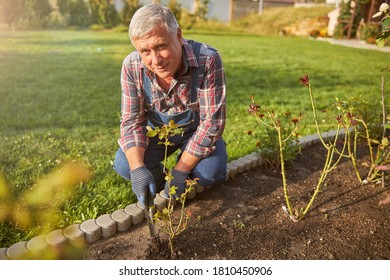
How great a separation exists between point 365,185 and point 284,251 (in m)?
0.95

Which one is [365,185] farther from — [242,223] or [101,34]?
[101,34]

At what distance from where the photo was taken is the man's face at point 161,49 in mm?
1654

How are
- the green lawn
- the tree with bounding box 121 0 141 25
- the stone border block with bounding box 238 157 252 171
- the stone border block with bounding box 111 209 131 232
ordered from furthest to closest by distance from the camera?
the tree with bounding box 121 0 141 25 < the stone border block with bounding box 238 157 252 171 < the green lawn < the stone border block with bounding box 111 209 131 232

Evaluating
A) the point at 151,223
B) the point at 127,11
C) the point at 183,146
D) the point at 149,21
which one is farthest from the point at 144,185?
the point at 127,11

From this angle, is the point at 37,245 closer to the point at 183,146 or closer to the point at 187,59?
the point at 183,146

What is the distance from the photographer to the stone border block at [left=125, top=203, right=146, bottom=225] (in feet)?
6.59

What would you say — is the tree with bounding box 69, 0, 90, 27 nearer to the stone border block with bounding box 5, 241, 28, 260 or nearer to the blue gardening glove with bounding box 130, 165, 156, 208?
the blue gardening glove with bounding box 130, 165, 156, 208

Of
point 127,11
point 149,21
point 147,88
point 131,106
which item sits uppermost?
point 149,21

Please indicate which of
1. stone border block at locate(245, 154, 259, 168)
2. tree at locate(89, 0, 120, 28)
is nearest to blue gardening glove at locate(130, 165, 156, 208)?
stone border block at locate(245, 154, 259, 168)

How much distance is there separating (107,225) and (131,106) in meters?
0.68

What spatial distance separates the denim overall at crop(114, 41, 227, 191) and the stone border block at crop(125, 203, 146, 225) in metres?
0.28

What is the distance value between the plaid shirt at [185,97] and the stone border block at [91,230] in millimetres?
460

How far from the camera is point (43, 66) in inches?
253

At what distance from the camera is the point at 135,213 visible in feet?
6.60
